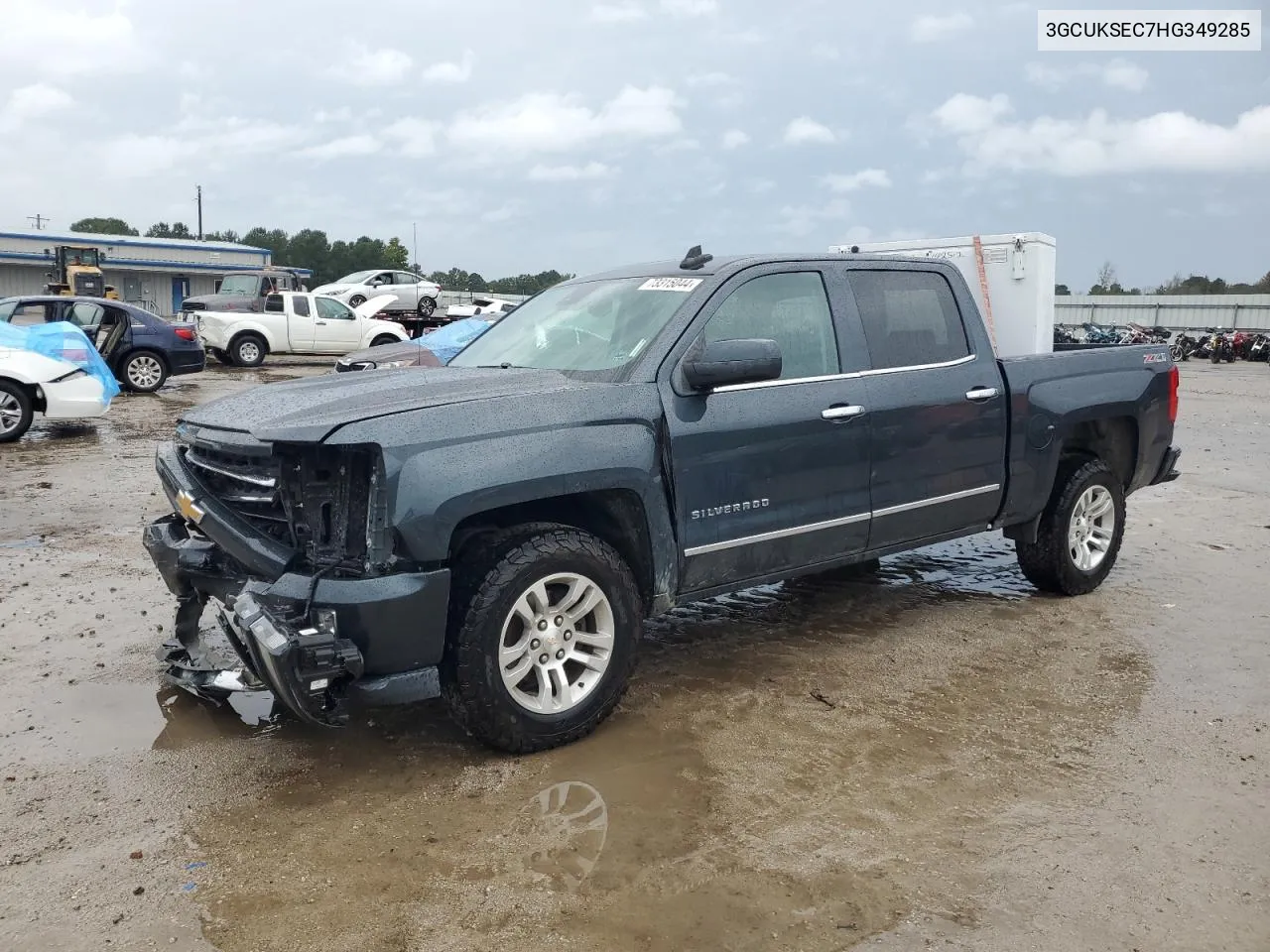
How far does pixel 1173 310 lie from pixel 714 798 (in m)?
58.2

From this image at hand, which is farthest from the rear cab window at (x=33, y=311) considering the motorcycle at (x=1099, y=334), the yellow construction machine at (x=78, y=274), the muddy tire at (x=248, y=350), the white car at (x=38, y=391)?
the motorcycle at (x=1099, y=334)

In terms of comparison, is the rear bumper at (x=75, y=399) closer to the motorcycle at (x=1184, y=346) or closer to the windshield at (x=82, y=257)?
the windshield at (x=82, y=257)

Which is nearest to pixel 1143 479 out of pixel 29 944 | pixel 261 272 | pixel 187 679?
pixel 187 679

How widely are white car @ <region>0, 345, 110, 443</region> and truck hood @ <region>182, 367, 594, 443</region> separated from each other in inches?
338

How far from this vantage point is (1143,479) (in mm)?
6539

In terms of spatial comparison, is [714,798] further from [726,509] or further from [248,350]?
[248,350]

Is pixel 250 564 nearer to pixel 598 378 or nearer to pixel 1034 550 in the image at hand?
pixel 598 378

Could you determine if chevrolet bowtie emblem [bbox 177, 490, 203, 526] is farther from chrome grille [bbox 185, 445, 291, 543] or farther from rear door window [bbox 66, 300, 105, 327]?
rear door window [bbox 66, 300, 105, 327]

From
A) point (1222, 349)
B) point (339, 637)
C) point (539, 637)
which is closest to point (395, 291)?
point (1222, 349)

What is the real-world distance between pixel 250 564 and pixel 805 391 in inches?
94.5

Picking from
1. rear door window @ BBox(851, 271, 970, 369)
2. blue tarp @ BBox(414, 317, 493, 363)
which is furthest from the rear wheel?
rear door window @ BBox(851, 271, 970, 369)

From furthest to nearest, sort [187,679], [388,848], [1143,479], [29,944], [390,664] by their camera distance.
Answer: [1143,479] → [187,679] → [390,664] → [388,848] → [29,944]

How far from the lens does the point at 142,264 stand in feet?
174

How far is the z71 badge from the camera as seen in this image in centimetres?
431
